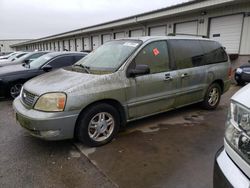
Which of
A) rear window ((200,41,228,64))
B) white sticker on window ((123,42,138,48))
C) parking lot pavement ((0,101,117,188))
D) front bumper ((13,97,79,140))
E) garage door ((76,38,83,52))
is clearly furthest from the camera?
garage door ((76,38,83,52))

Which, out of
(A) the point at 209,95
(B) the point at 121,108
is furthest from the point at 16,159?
(A) the point at 209,95

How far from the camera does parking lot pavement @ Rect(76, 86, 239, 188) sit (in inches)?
104

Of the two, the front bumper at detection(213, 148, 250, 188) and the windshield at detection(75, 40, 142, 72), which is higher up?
the windshield at detection(75, 40, 142, 72)

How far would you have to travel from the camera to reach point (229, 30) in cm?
1046

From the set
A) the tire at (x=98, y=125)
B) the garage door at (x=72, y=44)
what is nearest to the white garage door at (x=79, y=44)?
the garage door at (x=72, y=44)

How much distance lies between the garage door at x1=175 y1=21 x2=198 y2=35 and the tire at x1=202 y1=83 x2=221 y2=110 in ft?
25.1

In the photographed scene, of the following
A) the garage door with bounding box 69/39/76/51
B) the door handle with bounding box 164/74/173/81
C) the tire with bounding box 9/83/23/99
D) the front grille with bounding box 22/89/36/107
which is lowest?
the tire with bounding box 9/83/23/99

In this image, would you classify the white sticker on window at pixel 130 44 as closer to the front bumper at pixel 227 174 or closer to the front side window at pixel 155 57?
the front side window at pixel 155 57

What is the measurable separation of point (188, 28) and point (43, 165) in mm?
11677

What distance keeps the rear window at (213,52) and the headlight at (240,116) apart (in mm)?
3655

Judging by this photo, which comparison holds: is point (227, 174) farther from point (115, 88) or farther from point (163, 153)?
point (115, 88)

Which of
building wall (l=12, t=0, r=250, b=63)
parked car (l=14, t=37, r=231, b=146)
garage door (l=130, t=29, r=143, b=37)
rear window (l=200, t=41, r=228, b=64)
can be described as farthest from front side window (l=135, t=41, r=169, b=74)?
garage door (l=130, t=29, r=143, b=37)

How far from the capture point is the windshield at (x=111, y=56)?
371cm

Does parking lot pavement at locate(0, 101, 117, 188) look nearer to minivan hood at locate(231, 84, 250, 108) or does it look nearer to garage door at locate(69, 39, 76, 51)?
minivan hood at locate(231, 84, 250, 108)
